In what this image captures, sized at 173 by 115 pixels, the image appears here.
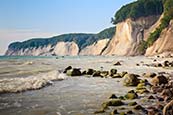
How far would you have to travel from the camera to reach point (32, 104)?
1470 centimetres

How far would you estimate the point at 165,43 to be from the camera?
72.2 meters

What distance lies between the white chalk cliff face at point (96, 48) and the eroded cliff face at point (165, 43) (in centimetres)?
6892

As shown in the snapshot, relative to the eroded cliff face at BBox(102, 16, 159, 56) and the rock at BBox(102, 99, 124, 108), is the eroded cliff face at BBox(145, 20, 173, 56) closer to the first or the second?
the eroded cliff face at BBox(102, 16, 159, 56)

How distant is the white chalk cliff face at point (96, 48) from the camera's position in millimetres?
152825

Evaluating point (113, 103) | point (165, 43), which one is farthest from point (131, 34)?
point (113, 103)

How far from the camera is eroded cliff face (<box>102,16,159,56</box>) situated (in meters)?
106

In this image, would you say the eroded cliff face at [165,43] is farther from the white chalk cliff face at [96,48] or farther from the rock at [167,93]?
the white chalk cliff face at [96,48]

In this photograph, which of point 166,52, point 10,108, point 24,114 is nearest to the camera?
point 24,114

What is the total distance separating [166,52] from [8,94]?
5625 centimetres

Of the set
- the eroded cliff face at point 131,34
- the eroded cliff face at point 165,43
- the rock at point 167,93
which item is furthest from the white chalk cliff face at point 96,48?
the rock at point 167,93

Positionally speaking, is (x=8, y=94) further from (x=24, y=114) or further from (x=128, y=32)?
(x=128, y=32)

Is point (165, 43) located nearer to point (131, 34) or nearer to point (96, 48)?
point (131, 34)

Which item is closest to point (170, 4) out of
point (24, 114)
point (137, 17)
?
point (137, 17)

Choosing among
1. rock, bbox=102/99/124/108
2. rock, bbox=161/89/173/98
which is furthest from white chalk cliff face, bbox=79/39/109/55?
rock, bbox=102/99/124/108
